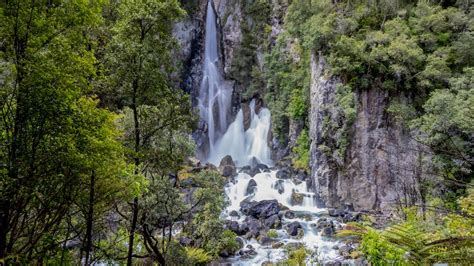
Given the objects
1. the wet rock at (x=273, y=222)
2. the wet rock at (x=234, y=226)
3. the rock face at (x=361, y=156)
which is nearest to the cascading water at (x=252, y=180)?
the wet rock at (x=273, y=222)

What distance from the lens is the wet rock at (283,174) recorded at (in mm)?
21431

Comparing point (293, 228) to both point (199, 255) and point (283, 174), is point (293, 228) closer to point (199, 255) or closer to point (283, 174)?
point (199, 255)

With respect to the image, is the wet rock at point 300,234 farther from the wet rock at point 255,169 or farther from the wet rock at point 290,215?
the wet rock at point 255,169

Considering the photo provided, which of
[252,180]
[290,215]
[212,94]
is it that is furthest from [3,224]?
[212,94]

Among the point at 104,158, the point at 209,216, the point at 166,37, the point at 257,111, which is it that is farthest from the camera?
the point at 257,111

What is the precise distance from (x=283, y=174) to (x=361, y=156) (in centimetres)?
558

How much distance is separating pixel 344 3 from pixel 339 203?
11483mm

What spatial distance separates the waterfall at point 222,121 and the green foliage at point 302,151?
3.34 metres

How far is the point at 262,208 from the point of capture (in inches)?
696

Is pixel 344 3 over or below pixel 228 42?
below

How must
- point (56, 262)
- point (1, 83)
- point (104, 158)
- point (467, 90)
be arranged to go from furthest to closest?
point (467, 90)
point (56, 262)
point (104, 158)
point (1, 83)

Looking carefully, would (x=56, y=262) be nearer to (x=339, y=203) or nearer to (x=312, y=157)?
(x=339, y=203)

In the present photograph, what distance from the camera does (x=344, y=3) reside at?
20.2 meters

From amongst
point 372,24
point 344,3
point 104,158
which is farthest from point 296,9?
point 104,158
